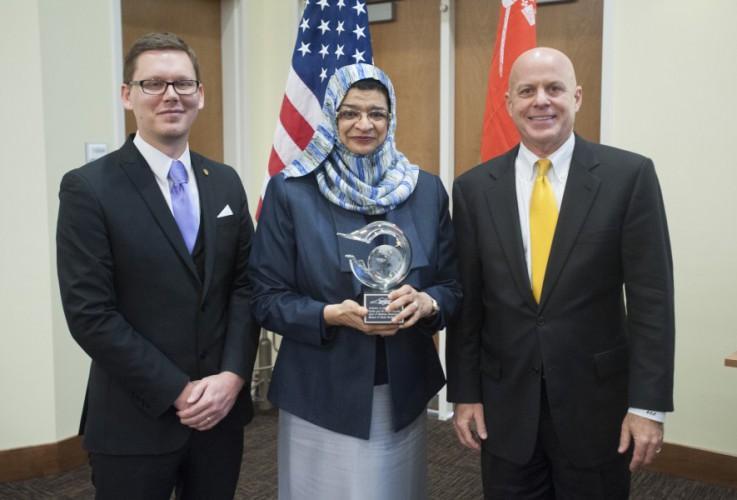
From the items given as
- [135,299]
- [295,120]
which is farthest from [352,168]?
[295,120]

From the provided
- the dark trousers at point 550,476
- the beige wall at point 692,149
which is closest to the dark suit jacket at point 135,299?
the dark trousers at point 550,476

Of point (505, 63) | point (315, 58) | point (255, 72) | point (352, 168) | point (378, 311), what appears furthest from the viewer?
point (255, 72)

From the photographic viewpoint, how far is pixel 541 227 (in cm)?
173

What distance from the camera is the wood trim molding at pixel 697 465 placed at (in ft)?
10.5

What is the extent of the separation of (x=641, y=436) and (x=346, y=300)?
2.54 feet

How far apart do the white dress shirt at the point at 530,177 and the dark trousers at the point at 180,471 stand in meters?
0.89

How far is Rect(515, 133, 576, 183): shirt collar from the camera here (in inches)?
69.6

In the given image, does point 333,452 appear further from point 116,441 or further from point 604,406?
point 604,406

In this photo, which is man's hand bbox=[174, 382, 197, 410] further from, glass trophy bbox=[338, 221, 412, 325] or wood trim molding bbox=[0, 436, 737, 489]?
wood trim molding bbox=[0, 436, 737, 489]

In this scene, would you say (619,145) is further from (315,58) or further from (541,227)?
(541,227)

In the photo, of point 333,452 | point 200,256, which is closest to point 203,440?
point 333,452

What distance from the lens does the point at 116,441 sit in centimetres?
162

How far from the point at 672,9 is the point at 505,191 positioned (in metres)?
1.92

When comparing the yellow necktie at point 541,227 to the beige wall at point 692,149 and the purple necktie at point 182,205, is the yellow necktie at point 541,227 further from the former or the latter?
the beige wall at point 692,149
